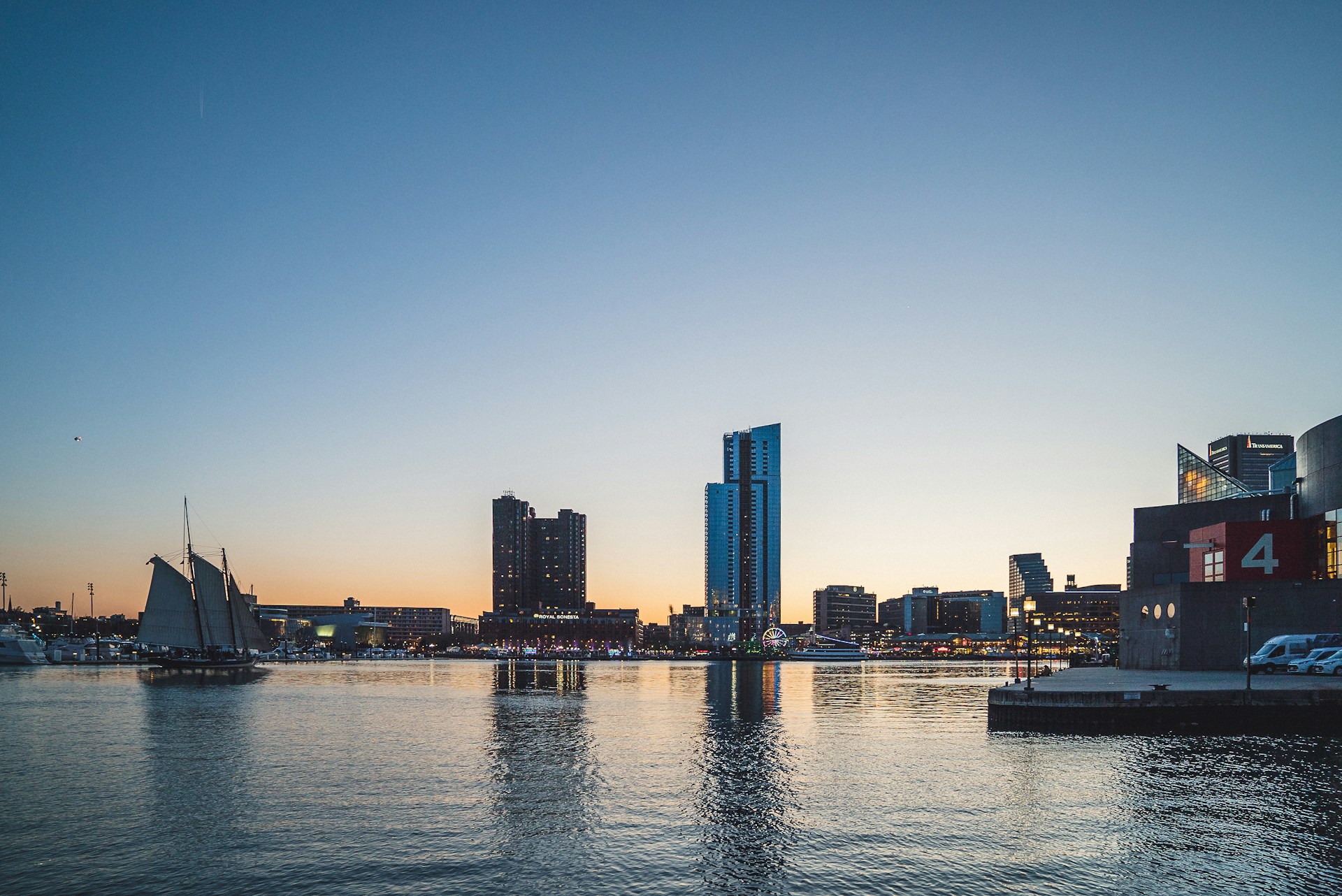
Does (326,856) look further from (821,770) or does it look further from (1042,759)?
(1042,759)

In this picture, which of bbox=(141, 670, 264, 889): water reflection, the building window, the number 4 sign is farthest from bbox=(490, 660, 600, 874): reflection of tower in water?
the number 4 sign

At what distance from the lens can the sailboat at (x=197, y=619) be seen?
149000 mm

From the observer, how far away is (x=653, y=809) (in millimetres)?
36344

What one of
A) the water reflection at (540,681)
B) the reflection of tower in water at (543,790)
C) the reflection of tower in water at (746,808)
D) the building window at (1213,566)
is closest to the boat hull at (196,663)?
the water reflection at (540,681)

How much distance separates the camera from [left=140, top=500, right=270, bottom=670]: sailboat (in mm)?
149000

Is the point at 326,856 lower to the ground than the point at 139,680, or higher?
higher

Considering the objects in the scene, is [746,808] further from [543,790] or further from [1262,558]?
[1262,558]

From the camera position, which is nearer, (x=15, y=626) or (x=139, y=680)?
(x=139, y=680)

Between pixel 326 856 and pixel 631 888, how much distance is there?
33.5 ft

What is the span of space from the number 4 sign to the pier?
21035 millimetres

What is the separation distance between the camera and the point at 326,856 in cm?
2925

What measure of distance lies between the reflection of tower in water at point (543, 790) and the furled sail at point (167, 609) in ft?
300

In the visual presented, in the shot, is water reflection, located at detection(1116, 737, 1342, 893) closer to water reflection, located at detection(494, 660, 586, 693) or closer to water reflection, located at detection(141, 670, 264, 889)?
water reflection, located at detection(141, 670, 264, 889)

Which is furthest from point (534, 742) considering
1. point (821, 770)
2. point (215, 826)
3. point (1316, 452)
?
point (1316, 452)
